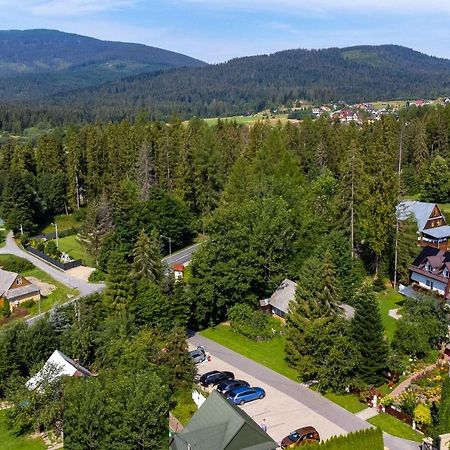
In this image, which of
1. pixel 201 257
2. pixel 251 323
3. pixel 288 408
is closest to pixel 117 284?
pixel 201 257

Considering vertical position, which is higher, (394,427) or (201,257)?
(201,257)

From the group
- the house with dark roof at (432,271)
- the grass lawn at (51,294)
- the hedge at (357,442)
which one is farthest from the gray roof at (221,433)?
the grass lawn at (51,294)

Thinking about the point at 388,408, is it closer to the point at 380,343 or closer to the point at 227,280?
the point at 380,343

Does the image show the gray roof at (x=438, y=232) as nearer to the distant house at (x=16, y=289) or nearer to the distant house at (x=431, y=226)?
the distant house at (x=431, y=226)

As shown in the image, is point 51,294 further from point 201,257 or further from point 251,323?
point 251,323

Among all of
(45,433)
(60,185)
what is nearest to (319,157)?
(60,185)

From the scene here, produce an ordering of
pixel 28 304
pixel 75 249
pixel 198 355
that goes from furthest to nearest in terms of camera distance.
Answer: pixel 75 249, pixel 28 304, pixel 198 355

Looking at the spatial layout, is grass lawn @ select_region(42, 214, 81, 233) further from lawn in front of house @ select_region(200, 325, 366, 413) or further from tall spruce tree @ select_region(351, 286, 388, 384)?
tall spruce tree @ select_region(351, 286, 388, 384)

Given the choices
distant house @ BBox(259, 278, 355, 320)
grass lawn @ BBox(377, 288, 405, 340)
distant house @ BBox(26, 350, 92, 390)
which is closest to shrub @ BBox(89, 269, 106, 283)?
distant house @ BBox(259, 278, 355, 320)
